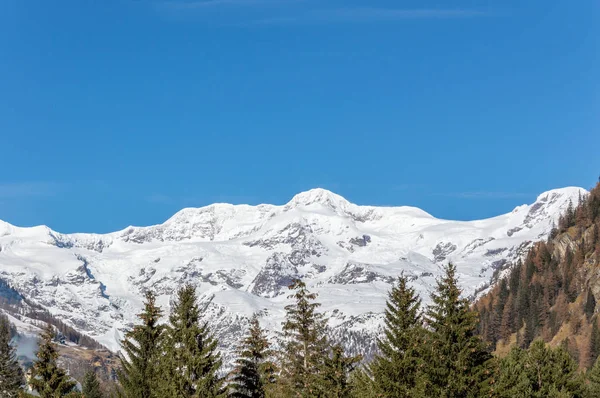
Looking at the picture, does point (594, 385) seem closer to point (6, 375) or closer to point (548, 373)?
point (548, 373)

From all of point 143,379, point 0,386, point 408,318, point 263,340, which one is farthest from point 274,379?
point 0,386

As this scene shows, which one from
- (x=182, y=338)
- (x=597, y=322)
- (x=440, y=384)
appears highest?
(x=597, y=322)

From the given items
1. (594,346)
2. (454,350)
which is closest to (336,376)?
(454,350)

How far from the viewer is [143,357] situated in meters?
60.2

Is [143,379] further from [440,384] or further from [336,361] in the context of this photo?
[440,384]

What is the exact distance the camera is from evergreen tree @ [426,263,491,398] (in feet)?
175

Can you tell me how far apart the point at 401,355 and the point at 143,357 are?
17980 millimetres

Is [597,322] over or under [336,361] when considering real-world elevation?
over

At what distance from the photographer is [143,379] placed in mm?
59344

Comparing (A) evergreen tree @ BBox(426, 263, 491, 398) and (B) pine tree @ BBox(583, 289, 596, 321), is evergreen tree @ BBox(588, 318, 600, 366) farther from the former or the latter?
(A) evergreen tree @ BBox(426, 263, 491, 398)

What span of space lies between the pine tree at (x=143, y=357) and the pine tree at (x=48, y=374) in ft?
21.6

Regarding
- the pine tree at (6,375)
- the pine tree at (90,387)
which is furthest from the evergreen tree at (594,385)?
the pine tree at (90,387)

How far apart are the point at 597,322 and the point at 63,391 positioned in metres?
144

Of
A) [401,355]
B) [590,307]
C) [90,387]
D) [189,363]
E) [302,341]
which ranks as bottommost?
[189,363]
